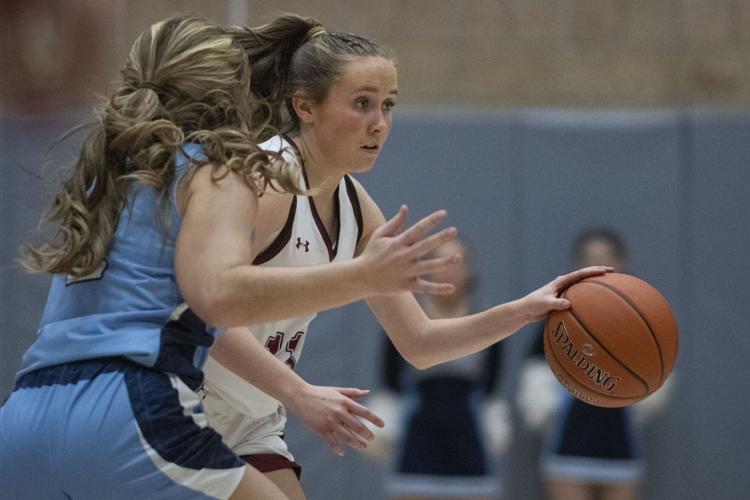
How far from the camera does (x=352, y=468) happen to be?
25.4 feet

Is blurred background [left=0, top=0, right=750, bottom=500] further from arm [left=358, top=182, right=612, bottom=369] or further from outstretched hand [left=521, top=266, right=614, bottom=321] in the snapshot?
outstretched hand [left=521, top=266, right=614, bottom=321]

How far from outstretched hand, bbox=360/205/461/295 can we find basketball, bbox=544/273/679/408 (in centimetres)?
96

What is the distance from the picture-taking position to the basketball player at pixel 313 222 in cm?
344

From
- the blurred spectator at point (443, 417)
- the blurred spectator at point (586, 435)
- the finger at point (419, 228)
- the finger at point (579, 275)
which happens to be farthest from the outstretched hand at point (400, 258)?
the blurred spectator at point (586, 435)

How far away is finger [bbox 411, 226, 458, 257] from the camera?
2.48 metres

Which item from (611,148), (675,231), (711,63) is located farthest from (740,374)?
(711,63)

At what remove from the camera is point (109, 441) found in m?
2.57

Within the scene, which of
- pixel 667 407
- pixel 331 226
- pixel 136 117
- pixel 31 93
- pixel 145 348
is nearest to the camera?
pixel 145 348

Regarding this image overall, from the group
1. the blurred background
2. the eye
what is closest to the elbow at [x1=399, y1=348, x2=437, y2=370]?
the eye

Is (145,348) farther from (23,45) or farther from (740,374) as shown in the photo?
(23,45)

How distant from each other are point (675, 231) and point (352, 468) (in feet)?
8.30

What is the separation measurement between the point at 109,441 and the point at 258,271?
471mm

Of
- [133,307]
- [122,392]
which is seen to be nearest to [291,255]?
[133,307]

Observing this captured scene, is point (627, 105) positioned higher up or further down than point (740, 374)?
higher up
